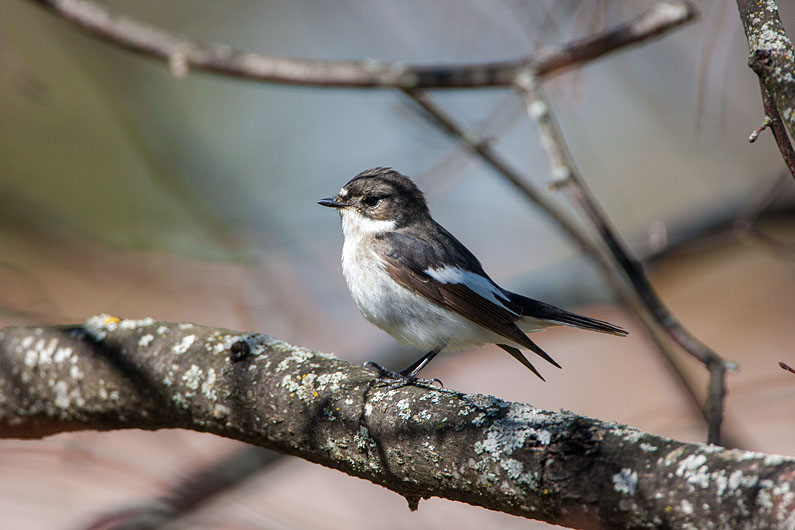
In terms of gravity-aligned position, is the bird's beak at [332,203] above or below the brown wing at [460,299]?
above

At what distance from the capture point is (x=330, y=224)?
22.8 feet

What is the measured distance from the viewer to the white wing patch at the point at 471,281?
3156mm

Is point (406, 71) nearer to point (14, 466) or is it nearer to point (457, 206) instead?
point (14, 466)

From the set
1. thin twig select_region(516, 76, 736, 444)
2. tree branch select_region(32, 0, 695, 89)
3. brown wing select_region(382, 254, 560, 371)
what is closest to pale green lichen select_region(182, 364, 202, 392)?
brown wing select_region(382, 254, 560, 371)

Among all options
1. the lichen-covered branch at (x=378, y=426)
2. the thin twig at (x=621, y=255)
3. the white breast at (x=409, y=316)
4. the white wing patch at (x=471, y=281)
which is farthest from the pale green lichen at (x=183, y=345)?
the thin twig at (x=621, y=255)

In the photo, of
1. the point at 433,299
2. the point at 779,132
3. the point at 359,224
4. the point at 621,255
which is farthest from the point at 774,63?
the point at 359,224

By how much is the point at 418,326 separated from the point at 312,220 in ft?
→ 14.1

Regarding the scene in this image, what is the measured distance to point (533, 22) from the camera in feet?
11.8

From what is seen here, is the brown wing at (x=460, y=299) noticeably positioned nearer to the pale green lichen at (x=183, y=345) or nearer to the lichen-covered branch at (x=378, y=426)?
the lichen-covered branch at (x=378, y=426)

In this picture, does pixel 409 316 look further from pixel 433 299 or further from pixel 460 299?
pixel 460 299

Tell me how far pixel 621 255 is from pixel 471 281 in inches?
28.4

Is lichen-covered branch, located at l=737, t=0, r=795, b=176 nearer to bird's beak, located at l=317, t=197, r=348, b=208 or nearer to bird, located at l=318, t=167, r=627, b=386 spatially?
bird, located at l=318, t=167, r=627, b=386

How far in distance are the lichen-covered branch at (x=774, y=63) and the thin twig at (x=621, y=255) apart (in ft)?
3.91

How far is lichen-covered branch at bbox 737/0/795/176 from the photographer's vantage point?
1.37 m
